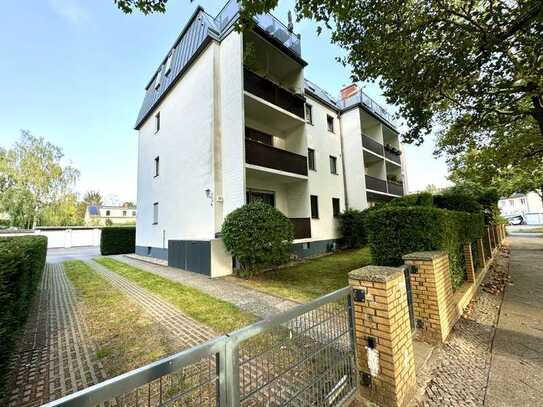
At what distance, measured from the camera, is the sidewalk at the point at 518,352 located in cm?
246

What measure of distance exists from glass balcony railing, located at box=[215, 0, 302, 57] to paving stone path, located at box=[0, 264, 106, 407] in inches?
474

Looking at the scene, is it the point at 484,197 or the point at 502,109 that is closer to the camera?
the point at 502,109

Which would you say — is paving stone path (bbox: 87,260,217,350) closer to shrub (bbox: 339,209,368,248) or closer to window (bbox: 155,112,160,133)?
window (bbox: 155,112,160,133)

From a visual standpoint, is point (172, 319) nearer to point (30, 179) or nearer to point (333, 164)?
point (333, 164)

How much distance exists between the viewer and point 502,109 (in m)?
7.68

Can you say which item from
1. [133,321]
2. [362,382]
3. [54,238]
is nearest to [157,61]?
[133,321]

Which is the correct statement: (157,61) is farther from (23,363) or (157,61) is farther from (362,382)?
(362,382)

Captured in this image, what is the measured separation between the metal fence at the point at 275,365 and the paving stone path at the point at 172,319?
1099 millimetres

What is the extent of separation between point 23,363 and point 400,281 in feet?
17.0

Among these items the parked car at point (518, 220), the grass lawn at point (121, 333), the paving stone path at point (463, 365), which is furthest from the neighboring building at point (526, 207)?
the grass lawn at point (121, 333)

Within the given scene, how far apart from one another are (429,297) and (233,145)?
8.16 m

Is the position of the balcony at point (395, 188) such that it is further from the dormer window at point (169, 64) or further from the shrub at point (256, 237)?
the dormer window at point (169, 64)

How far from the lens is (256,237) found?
7.76 m

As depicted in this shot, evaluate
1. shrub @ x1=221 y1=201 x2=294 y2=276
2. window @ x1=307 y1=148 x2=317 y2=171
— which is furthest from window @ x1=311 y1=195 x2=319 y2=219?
shrub @ x1=221 y1=201 x2=294 y2=276
